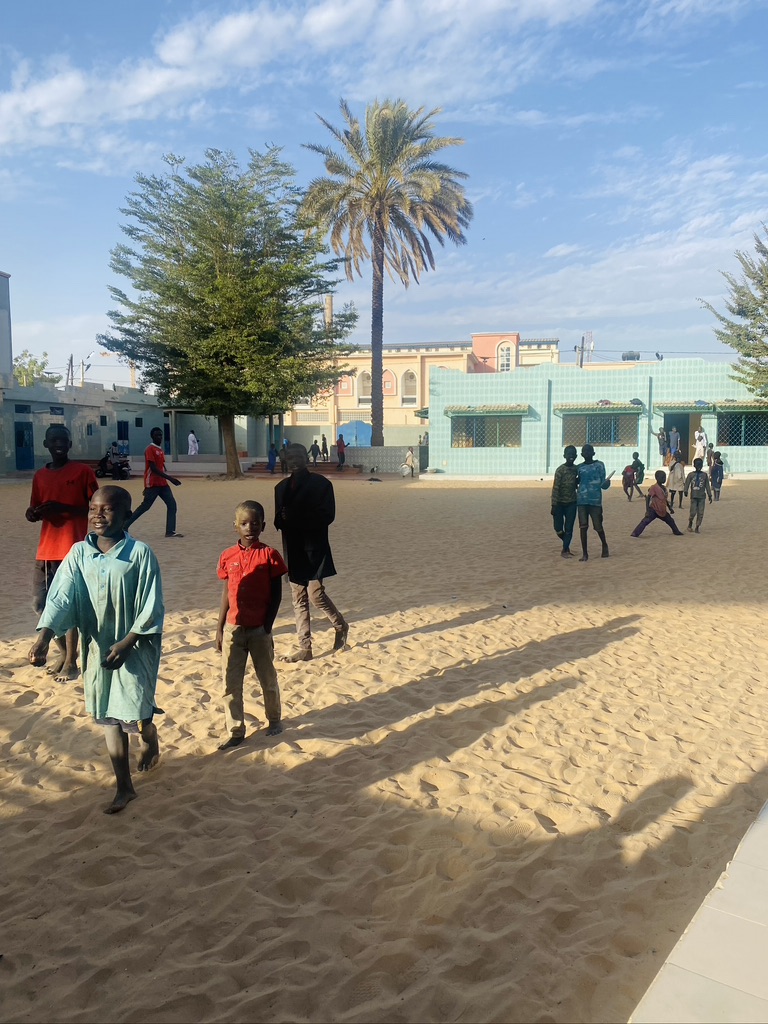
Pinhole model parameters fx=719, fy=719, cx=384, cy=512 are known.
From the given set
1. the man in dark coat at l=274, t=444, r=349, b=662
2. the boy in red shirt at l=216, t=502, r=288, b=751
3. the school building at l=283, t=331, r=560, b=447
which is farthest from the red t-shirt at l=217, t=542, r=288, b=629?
the school building at l=283, t=331, r=560, b=447

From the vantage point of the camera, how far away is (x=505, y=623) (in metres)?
6.84

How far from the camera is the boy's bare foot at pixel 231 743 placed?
406 cm

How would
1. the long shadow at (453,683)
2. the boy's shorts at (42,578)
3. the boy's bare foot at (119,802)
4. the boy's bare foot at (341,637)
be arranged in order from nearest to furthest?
the boy's bare foot at (119,802)
the long shadow at (453,683)
the boy's shorts at (42,578)
the boy's bare foot at (341,637)

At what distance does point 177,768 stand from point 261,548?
1266 millimetres

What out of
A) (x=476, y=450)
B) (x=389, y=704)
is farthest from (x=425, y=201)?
(x=389, y=704)

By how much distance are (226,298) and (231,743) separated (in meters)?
24.2

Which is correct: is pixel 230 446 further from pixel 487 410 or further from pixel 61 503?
pixel 61 503

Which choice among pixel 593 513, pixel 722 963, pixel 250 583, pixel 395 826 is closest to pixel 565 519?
pixel 593 513

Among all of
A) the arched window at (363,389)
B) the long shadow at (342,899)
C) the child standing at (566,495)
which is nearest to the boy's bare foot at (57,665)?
the long shadow at (342,899)

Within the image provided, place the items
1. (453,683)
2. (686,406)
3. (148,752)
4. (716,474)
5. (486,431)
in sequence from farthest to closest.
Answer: (486,431), (686,406), (716,474), (453,683), (148,752)

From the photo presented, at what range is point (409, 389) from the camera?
46688mm

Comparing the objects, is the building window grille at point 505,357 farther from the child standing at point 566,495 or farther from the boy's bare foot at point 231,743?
the boy's bare foot at point 231,743

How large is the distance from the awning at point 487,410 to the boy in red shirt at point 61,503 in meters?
25.5

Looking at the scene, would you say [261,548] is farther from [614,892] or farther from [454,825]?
[614,892]
